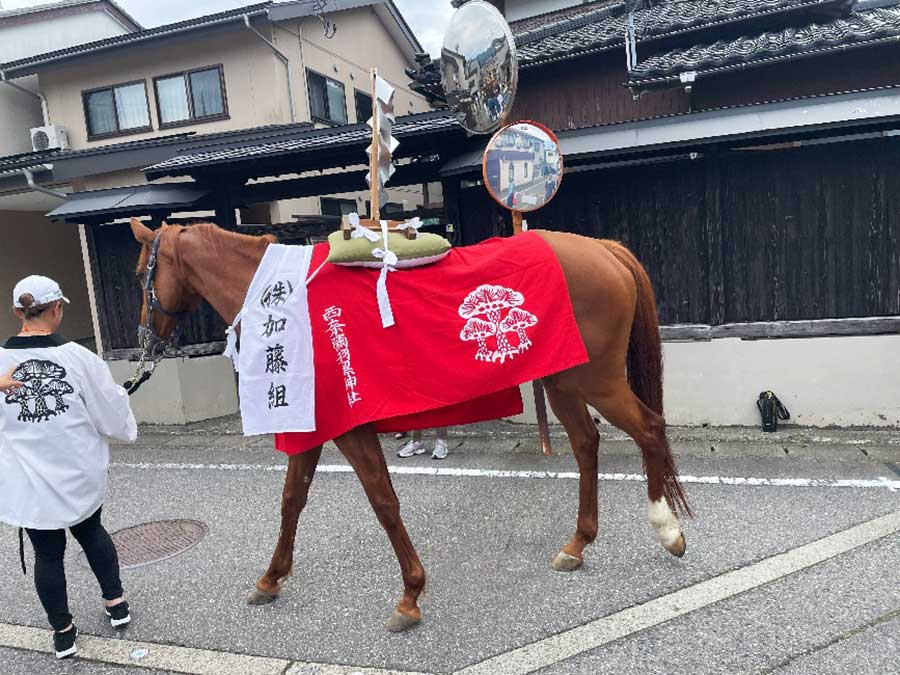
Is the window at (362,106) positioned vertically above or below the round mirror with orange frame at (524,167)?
above

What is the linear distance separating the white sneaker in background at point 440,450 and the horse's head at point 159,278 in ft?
10.1

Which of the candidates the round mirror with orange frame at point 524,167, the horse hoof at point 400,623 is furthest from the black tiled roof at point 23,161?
the horse hoof at point 400,623

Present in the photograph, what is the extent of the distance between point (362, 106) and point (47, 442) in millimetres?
13586

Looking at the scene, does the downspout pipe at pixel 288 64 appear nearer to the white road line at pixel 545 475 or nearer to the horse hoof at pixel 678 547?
the white road line at pixel 545 475

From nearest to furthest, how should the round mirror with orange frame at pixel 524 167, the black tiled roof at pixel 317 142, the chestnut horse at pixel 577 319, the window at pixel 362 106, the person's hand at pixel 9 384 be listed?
the person's hand at pixel 9 384 → the chestnut horse at pixel 577 319 → the round mirror with orange frame at pixel 524 167 → the black tiled roof at pixel 317 142 → the window at pixel 362 106

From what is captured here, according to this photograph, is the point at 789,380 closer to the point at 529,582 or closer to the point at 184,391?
the point at 529,582

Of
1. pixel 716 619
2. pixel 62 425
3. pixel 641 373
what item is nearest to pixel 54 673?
pixel 62 425

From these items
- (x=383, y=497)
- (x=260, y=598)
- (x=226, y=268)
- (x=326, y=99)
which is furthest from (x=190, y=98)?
(x=383, y=497)

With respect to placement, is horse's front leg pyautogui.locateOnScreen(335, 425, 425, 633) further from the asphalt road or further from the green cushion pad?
the green cushion pad

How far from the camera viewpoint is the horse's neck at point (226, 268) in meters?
3.54

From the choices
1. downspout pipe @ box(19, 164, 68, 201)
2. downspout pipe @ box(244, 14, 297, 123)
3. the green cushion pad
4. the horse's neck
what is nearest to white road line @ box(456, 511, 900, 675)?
the green cushion pad

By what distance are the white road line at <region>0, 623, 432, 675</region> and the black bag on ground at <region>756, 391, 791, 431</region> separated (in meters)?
4.77

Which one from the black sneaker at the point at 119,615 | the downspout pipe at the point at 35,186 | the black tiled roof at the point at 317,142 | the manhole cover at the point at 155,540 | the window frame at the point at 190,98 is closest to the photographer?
the black sneaker at the point at 119,615

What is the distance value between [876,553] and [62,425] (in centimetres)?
479
